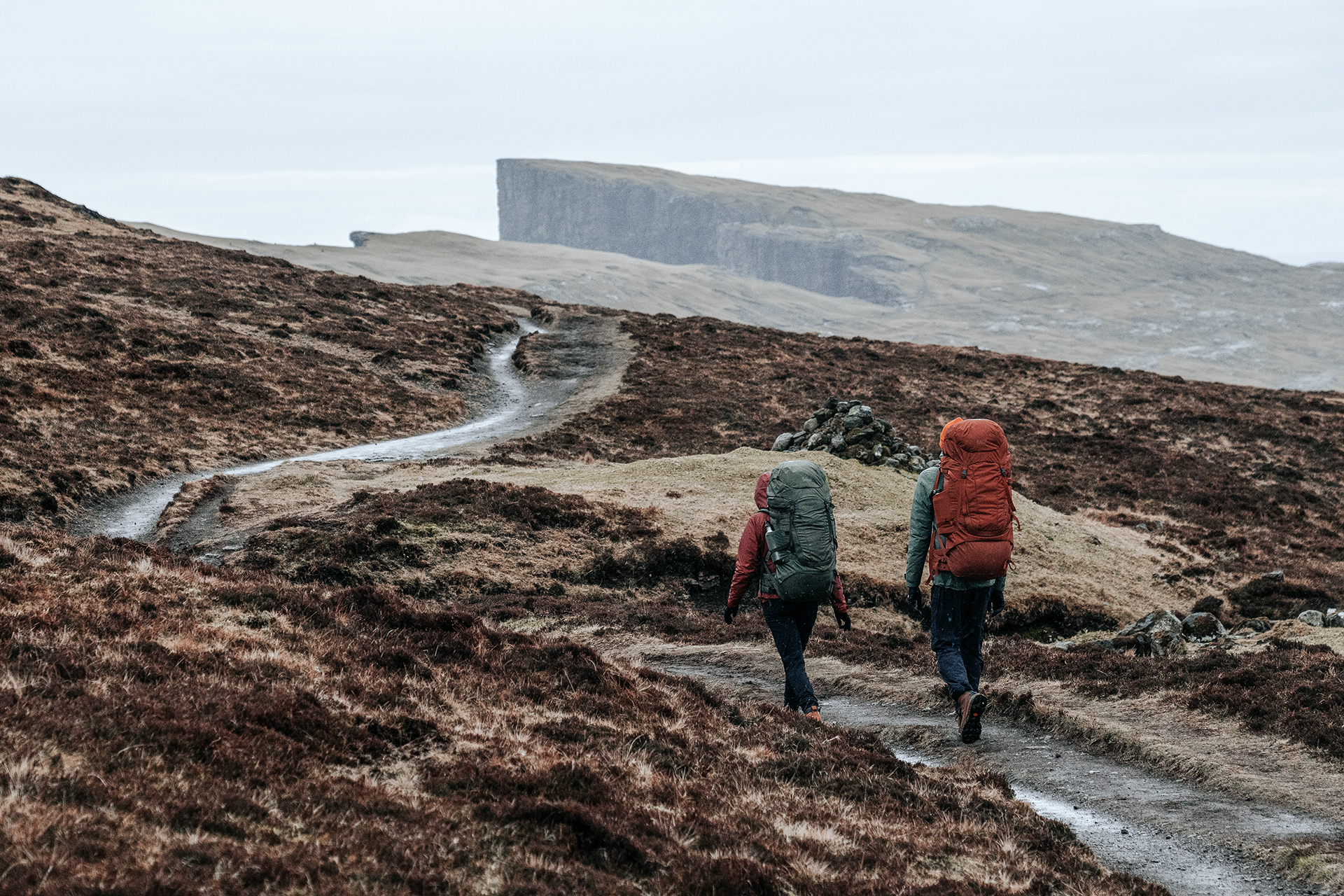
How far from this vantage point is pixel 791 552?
1146cm

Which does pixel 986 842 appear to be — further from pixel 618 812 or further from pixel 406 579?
pixel 406 579

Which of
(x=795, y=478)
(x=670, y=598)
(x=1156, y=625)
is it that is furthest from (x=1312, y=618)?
(x=795, y=478)

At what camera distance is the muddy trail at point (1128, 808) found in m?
8.20

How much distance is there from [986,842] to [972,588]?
3972 mm

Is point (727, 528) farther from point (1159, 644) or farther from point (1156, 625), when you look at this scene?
point (1159, 644)

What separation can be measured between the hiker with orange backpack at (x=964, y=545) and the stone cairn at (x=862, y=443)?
2112 centimetres

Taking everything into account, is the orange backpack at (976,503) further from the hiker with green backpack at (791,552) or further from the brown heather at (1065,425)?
the brown heather at (1065,425)

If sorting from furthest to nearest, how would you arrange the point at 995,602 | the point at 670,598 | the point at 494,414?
1. the point at 494,414
2. the point at 670,598
3. the point at 995,602

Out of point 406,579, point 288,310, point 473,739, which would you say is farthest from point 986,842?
point 288,310

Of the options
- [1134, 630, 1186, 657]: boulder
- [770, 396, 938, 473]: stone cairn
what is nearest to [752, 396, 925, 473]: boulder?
[770, 396, 938, 473]: stone cairn

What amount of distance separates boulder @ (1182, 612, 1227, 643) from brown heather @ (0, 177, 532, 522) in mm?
27800

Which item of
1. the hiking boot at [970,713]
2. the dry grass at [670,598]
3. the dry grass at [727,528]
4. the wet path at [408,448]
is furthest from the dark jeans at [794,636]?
the wet path at [408,448]

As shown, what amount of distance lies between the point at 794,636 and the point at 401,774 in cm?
576

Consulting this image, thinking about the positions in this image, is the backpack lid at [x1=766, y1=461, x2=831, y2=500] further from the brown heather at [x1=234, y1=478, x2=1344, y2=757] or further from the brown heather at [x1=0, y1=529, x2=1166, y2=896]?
the brown heather at [x1=234, y1=478, x2=1344, y2=757]
